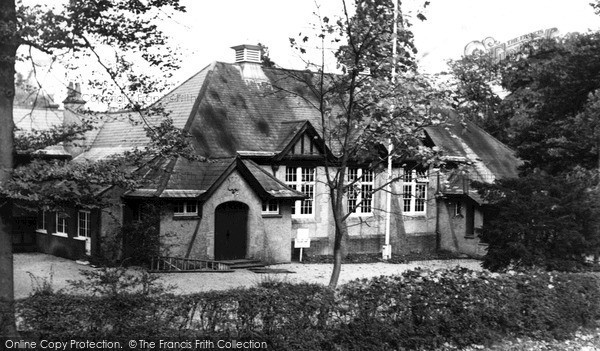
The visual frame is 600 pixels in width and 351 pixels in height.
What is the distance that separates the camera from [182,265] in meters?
24.2

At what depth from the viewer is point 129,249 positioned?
24734mm

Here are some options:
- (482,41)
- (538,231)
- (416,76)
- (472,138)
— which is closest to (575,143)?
(538,231)

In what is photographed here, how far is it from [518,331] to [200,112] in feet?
59.7

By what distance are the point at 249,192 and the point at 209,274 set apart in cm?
424

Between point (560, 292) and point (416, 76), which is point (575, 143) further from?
point (416, 76)

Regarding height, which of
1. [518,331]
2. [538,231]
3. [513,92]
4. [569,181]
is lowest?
[518,331]

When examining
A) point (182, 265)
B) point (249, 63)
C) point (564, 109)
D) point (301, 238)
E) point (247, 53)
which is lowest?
point (182, 265)

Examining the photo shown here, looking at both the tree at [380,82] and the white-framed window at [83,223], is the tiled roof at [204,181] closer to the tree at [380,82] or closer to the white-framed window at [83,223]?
the white-framed window at [83,223]

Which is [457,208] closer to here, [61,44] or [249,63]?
[249,63]

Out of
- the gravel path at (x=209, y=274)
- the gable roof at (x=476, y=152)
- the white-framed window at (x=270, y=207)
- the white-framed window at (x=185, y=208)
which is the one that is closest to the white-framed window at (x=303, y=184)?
the white-framed window at (x=270, y=207)

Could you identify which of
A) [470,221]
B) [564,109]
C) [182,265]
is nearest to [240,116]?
[182,265]

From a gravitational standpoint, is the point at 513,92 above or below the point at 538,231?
above

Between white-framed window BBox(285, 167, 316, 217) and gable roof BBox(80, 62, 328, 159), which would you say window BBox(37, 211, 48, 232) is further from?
white-framed window BBox(285, 167, 316, 217)

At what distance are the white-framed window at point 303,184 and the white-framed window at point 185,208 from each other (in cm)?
535
